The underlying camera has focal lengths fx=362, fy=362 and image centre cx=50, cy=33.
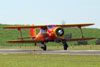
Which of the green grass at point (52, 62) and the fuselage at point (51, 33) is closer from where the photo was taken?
the green grass at point (52, 62)

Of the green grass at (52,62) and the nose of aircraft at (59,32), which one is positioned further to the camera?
the nose of aircraft at (59,32)

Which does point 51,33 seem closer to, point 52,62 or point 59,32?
point 59,32

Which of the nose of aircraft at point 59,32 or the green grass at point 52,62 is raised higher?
the nose of aircraft at point 59,32

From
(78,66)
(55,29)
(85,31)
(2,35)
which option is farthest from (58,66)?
(85,31)

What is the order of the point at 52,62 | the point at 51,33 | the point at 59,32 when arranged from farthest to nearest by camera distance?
the point at 51,33 → the point at 59,32 → the point at 52,62

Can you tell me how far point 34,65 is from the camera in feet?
77.0

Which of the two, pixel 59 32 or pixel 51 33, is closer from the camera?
pixel 59 32

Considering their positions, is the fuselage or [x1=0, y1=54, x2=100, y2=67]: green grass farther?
the fuselage

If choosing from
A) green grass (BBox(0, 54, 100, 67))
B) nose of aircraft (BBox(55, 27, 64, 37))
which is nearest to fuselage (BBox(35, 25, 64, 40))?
nose of aircraft (BBox(55, 27, 64, 37))

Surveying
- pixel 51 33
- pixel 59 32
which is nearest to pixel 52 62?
pixel 59 32

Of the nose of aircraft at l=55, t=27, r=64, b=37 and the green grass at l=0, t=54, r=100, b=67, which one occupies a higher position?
the nose of aircraft at l=55, t=27, r=64, b=37

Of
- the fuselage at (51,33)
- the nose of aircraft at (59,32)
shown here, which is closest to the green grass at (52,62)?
the nose of aircraft at (59,32)

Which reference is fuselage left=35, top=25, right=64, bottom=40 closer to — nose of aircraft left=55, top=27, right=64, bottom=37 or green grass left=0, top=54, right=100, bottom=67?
nose of aircraft left=55, top=27, right=64, bottom=37

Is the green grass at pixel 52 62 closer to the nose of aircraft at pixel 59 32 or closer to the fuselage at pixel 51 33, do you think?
the nose of aircraft at pixel 59 32
